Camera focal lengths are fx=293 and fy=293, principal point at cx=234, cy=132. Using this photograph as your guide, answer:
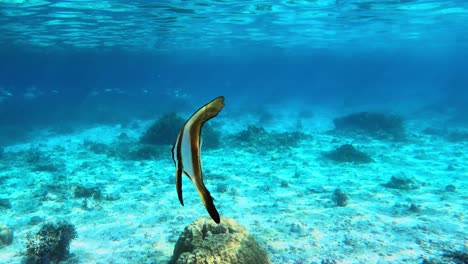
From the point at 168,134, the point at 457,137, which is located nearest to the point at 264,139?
the point at 168,134

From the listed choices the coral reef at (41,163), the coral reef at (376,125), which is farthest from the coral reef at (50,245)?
the coral reef at (376,125)

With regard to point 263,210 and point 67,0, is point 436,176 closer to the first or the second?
point 263,210

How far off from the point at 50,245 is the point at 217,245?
157 inches

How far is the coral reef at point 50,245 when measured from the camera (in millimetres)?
5969

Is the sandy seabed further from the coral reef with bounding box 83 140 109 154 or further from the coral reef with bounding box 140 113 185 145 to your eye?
the coral reef with bounding box 140 113 185 145

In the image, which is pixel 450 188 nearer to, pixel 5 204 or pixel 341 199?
pixel 341 199

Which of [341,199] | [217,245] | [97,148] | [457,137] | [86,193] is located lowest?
[457,137]

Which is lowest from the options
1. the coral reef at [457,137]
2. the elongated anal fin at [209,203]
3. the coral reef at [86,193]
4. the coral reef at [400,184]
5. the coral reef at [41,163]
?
the coral reef at [457,137]

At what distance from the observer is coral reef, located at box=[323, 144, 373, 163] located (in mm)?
14857

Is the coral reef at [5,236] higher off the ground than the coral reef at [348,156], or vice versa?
the coral reef at [5,236]

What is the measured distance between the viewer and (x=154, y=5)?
20.0 metres

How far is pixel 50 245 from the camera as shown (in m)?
6.08

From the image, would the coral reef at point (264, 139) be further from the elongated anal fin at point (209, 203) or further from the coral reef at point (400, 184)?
the elongated anal fin at point (209, 203)

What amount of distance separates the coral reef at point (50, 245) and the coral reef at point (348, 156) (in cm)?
1238
